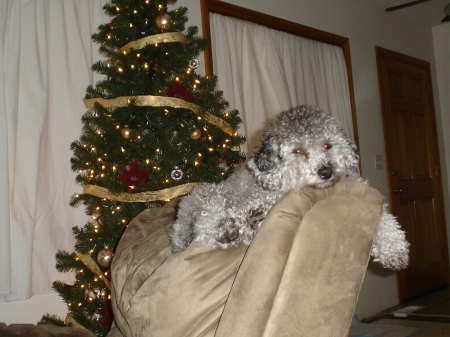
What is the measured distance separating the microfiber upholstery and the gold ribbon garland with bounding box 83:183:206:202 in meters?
0.95

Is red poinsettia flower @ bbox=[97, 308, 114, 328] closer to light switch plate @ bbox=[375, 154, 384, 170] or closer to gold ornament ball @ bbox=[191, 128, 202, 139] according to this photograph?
gold ornament ball @ bbox=[191, 128, 202, 139]

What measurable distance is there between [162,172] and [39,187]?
0.89 m

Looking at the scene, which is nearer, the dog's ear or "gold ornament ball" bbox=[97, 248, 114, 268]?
the dog's ear

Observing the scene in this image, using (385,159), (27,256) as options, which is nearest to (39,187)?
(27,256)

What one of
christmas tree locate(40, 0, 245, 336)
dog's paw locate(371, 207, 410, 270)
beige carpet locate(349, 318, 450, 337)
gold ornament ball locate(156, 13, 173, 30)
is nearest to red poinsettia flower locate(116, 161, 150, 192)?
christmas tree locate(40, 0, 245, 336)

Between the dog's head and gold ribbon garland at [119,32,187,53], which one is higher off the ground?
gold ribbon garland at [119,32,187,53]

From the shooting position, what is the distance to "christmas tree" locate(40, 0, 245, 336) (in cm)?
229

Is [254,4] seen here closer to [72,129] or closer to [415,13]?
[72,129]

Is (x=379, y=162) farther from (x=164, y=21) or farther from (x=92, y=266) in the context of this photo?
(x=92, y=266)

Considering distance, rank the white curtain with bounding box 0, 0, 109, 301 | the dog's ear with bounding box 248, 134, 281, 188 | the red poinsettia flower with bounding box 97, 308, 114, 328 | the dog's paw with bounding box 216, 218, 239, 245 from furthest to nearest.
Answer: the white curtain with bounding box 0, 0, 109, 301, the red poinsettia flower with bounding box 97, 308, 114, 328, the dog's ear with bounding box 248, 134, 281, 188, the dog's paw with bounding box 216, 218, 239, 245

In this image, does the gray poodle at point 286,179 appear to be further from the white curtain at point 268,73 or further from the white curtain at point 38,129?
the white curtain at point 268,73

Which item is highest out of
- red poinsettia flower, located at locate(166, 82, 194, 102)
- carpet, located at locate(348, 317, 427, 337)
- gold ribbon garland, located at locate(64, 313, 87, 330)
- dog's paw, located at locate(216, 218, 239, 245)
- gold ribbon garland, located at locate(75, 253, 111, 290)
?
red poinsettia flower, located at locate(166, 82, 194, 102)

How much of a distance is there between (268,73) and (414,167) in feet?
9.10

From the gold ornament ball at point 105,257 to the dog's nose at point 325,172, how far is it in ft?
4.28
